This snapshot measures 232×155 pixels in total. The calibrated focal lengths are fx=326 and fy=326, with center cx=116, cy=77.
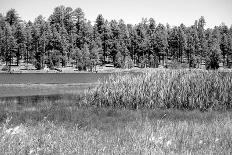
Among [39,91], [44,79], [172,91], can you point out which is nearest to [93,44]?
[44,79]

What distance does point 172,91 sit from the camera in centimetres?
1897

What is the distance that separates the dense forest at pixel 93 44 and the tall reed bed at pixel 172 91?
257 ft

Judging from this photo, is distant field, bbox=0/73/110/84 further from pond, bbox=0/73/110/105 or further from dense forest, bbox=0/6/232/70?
dense forest, bbox=0/6/232/70

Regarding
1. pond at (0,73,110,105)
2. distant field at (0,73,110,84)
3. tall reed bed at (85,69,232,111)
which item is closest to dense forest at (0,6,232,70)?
distant field at (0,73,110,84)

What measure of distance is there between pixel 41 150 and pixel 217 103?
14149mm

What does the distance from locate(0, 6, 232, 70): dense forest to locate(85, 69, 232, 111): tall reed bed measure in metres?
78.3

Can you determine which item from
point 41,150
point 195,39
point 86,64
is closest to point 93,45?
point 86,64

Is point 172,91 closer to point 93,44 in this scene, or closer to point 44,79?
point 44,79

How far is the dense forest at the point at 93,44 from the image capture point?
103 meters

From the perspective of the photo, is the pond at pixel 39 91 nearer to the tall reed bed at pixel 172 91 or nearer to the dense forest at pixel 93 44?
the tall reed bed at pixel 172 91

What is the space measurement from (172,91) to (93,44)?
9353 cm

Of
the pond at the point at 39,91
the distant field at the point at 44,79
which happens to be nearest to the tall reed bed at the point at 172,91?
the pond at the point at 39,91

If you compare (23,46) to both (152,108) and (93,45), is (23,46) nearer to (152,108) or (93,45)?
(93,45)

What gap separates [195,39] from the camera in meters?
137
